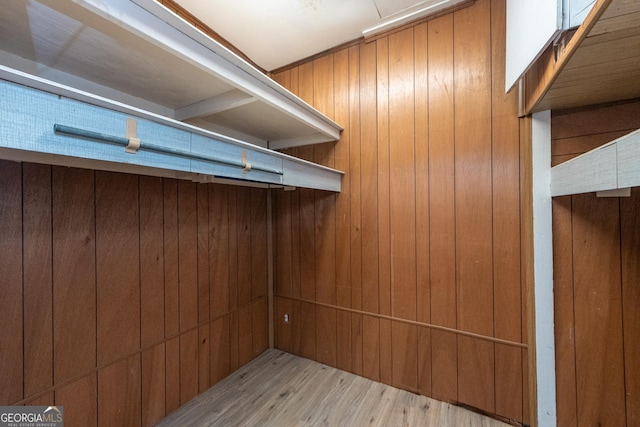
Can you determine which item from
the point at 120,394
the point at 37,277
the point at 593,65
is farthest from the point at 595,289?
the point at 37,277

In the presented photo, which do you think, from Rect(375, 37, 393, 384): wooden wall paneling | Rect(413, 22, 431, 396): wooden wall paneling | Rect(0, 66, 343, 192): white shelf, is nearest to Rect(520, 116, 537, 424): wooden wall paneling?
Rect(413, 22, 431, 396): wooden wall paneling

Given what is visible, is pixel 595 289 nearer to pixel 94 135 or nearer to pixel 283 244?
pixel 283 244

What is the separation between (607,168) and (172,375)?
2.24 m

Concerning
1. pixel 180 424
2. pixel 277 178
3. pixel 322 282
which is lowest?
pixel 180 424

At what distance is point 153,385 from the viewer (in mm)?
1477

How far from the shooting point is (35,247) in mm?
1090

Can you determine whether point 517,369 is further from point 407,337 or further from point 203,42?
point 203,42

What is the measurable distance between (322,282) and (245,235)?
2.38 ft

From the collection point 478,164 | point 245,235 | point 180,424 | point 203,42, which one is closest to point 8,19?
point 203,42

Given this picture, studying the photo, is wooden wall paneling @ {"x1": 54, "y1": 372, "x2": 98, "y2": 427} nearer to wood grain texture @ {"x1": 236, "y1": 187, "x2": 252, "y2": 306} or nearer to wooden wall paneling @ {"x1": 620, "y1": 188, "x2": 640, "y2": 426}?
wood grain texture @ {"x1": 236, "y1": 187, "x2": 252, "y2": 306}

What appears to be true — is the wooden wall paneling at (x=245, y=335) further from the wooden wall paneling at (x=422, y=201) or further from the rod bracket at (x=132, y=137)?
the rod bracket at (x=132, y=137)

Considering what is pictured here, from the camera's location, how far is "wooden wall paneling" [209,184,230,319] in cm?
182

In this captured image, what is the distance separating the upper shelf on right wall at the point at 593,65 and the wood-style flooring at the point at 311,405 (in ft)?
5.69

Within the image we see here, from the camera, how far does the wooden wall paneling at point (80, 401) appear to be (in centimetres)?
117
